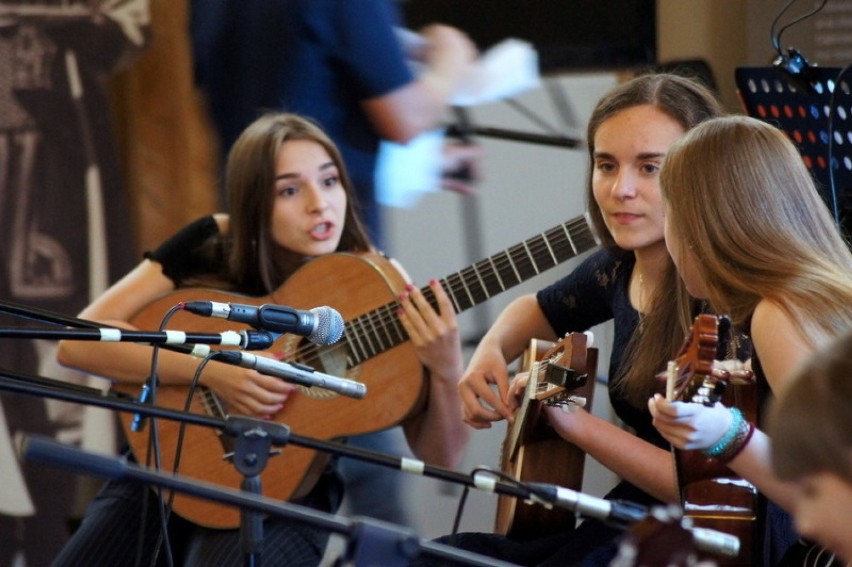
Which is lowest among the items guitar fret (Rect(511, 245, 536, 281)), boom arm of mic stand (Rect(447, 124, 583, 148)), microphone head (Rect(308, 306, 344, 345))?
guitar fret (Rect(511, 245, 536, 281))

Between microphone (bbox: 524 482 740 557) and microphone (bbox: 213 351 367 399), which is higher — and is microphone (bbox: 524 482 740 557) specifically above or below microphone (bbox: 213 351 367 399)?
below

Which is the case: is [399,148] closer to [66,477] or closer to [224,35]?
[224,35]

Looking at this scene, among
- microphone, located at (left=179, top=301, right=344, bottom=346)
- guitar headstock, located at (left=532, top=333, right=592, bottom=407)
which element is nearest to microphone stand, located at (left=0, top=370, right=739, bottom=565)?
microphone, located at (left=179, top=301, right=344, bottom=346)

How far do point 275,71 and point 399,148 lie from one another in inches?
16.7

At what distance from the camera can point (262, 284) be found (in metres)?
2.85

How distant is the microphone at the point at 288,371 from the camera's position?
1.66m

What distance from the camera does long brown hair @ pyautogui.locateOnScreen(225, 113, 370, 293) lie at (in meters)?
2.85

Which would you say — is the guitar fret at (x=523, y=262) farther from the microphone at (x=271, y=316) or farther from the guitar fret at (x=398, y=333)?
the microphone at (x=271, y=316)

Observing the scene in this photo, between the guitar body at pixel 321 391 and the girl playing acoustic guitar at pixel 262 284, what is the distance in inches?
1.4

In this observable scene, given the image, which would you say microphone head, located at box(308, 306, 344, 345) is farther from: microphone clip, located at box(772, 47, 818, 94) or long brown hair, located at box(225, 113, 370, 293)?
microphone clip, located at box(772, 47, 818, 94)

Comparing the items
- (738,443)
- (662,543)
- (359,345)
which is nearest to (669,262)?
(738,443)

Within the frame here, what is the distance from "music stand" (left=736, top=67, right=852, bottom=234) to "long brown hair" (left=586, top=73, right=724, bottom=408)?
0.10m

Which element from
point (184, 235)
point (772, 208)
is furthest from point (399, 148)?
point (772, 208)

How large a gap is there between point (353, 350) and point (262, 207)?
1.33 ft
